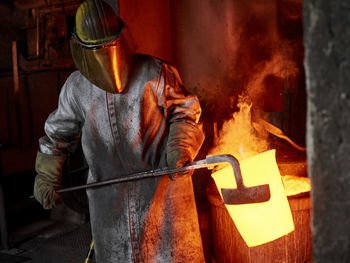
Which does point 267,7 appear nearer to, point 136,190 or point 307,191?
point 307,191

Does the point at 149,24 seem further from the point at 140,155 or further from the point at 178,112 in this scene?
the point at 140,155

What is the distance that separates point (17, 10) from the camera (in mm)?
6660

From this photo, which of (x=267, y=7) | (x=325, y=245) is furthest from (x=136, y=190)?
(x=267, y=7)

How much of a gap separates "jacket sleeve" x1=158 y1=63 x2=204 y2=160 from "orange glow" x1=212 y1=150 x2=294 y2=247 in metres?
0.37

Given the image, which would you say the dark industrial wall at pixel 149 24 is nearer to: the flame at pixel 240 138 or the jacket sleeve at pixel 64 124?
the flame at pixel 240 138

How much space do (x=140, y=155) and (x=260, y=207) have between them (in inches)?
32.8

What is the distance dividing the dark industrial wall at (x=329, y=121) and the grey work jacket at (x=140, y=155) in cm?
131

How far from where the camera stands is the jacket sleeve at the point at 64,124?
2.52 m

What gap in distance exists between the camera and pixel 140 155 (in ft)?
7.94

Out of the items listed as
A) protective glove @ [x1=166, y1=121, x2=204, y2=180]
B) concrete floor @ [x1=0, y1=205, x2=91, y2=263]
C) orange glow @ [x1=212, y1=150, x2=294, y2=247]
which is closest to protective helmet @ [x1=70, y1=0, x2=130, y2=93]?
protective glove @ [x1=166, y1=121, x2=204, y2=180]

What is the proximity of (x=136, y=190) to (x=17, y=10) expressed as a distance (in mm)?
5448

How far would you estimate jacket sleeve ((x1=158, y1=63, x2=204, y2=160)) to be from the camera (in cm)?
234

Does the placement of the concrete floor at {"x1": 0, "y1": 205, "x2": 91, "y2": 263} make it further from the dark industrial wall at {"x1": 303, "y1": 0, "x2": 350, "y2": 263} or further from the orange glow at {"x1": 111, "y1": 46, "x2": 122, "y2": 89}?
the dark industrial wall at {"x1": 303, "y1": 0, "x2": 350, "y2": 263}

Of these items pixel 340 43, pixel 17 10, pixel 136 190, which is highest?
pixel 17 10
